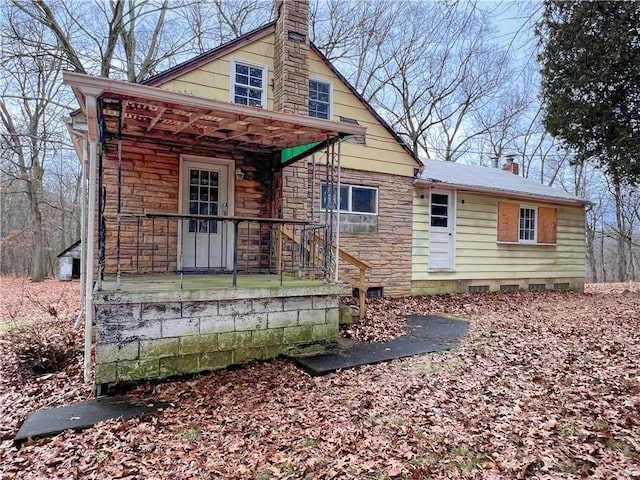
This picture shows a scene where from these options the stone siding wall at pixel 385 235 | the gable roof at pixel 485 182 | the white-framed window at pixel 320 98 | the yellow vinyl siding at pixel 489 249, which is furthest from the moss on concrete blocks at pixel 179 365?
the gable roof at pixel 485 182

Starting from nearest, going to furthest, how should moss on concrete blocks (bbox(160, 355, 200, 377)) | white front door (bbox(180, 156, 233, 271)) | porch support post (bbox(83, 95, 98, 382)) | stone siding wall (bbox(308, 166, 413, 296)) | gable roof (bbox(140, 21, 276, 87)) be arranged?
porch support post (bbox(83, 95, 98, 382)) → moss on concrete blocks (bbox(160, 355, 200, 377)) → gable roof (bbox(140, 21, 276, 87)) → white front door (bbox(180, 156, 233, 271)) → stone siding wall (bbox(308, 166, 413, 296))

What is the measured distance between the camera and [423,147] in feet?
68.3

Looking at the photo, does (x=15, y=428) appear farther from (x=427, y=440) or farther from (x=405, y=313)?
(x=405, y=313)

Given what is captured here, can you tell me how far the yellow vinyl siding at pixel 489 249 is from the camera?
9.62 meters

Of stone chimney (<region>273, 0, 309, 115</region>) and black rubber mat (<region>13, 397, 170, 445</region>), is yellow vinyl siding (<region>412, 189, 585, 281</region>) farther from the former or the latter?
black rubber mat (<region>13, 397, 170, 445</region>)

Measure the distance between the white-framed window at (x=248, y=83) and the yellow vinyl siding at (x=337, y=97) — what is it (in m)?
0.08

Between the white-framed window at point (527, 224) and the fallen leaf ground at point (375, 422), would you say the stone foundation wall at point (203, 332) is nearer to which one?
the fallen leaf ground at point (375, 422)

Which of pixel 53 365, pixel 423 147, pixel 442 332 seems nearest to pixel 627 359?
pixel 442 332

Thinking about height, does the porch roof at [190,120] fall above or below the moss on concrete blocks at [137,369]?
above

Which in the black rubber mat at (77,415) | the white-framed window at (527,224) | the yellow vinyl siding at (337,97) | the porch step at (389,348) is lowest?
the black rubber mat at (77,415)

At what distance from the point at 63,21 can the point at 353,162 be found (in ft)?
33.7

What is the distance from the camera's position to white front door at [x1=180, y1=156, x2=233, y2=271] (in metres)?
6.86

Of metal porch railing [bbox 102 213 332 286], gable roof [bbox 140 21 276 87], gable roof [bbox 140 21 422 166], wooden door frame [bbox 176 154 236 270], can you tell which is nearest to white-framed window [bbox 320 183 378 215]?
metal porch railing [bbox 102 213 332 286]

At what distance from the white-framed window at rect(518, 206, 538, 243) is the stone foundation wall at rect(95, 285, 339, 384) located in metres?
8.44
